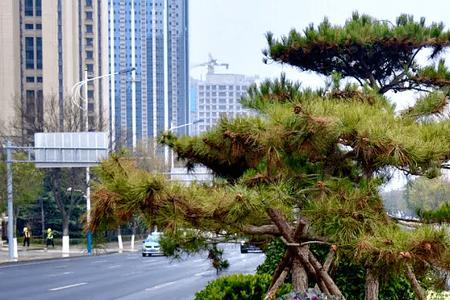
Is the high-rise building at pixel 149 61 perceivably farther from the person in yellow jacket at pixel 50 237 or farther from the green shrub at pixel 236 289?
the green shrub at pixel 236 289

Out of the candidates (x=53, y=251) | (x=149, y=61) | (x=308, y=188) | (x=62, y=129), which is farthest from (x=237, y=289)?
(x=149, y=61)

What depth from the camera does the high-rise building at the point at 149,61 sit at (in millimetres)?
101875

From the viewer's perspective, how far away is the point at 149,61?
10950cm

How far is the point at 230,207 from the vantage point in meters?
6.40

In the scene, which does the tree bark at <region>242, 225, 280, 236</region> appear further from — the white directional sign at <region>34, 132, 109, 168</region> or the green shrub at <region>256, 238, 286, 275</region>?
the white directional sign at <region>34, 132, 109, 168</region>

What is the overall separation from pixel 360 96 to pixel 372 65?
5059mm

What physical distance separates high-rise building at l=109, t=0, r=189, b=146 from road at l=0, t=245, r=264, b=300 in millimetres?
58166

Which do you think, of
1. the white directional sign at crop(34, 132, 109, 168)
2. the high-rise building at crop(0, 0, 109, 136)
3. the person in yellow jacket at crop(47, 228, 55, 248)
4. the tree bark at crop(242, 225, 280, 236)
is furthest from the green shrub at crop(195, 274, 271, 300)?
the high-rise building at crop(0, 0, 109, 136)

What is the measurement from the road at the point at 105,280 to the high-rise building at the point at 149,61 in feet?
191

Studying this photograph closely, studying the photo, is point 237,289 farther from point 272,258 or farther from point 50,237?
point 50,237

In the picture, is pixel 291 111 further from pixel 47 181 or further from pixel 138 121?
pixel 138 121

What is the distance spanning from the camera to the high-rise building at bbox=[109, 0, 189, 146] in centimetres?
10188

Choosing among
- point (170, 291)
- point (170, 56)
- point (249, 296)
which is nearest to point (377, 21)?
point (249, 296)

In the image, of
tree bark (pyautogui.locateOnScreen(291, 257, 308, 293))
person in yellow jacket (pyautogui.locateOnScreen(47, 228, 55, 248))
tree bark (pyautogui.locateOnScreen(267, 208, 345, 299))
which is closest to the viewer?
tree bark (pyautogui.locateOnScreen(267, 208, 345, 299))
